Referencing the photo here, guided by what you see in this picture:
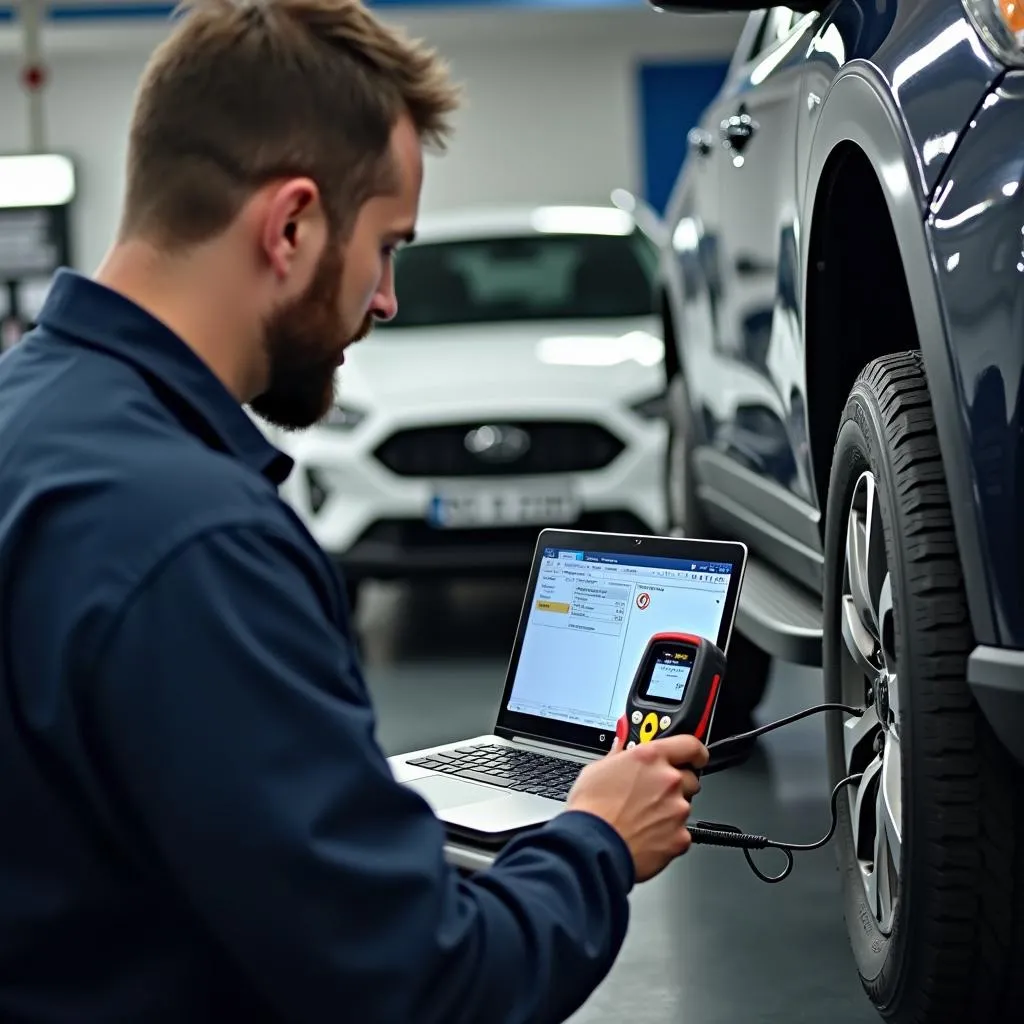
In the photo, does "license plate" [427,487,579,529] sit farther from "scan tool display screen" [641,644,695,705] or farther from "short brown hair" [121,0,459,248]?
"short brown hair" [121,0,459,248]

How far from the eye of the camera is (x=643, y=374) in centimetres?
526

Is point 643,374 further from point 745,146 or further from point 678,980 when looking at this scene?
point 678,980

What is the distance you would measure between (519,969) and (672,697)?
1.64ft

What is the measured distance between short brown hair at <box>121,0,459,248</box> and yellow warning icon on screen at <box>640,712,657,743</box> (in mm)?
605

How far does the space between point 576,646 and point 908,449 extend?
0.46 m

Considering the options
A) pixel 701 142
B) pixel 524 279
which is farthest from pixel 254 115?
pixel 524 279

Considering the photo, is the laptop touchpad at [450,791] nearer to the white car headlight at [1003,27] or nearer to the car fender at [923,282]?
the car fender at [923,282]

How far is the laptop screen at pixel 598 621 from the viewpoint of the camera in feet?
6.34

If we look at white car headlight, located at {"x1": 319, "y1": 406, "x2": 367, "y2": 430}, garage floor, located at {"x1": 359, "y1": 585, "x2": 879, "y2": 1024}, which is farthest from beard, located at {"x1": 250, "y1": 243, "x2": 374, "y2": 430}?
white car headlight, located at {"x1": 319, "y1": 406, "x2": 367, "y2": 430}

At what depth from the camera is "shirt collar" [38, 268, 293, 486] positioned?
119 centimetres

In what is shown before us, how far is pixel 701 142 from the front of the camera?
3.53 metres

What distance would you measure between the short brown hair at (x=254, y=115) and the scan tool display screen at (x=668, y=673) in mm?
607

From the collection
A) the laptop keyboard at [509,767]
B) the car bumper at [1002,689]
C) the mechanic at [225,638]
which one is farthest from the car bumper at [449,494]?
the mechanic at [225,638]

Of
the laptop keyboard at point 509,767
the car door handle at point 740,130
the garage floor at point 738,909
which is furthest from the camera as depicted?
the car door handle at point 740,130
